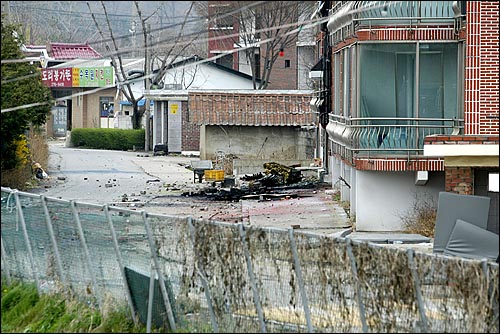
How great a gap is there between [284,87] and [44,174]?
3379cm

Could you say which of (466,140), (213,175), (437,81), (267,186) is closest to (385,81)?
(437,81)

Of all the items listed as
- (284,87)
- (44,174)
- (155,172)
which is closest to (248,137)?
(155,172)

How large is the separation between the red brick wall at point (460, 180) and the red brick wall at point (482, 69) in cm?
246

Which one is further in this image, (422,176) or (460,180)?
(422,176)

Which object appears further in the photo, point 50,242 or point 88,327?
point 50,242

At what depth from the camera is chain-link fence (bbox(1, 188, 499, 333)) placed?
9305mm

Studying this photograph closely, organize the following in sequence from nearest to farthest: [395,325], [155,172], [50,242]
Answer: [395,325], [50,242], [155,172]

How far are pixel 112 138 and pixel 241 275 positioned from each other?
4821cm

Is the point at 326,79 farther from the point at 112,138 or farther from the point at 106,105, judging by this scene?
the point at 106,105

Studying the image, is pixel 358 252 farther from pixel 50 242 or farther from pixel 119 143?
pixel 119 143

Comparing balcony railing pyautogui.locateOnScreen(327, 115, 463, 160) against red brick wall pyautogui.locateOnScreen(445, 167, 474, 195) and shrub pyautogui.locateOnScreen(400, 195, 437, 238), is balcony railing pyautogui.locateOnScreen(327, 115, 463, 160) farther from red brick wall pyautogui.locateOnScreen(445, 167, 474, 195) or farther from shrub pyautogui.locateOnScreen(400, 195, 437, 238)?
red brick wall pyautogui.locateOnScreen(445, 167, 474, 195)

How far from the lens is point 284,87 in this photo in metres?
65.9

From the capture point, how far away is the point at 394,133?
21.0m

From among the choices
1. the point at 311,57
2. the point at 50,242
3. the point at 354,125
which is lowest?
the point at 50,242
